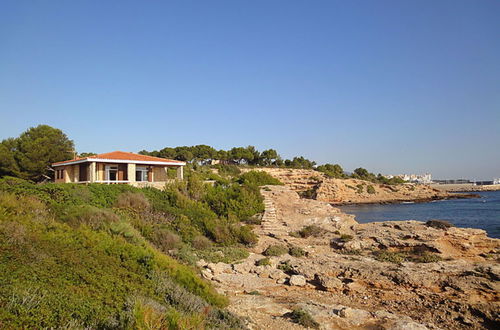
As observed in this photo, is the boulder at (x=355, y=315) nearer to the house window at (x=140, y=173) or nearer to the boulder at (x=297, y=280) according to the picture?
the boulder at (x=297, y=280)

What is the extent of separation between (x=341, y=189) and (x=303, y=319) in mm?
49821

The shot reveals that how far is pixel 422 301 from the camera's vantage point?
371 inches

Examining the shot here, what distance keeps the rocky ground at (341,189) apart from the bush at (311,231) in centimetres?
3266

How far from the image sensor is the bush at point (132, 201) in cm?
1567

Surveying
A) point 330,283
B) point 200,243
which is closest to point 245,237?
point 200,243

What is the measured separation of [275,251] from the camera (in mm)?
14742

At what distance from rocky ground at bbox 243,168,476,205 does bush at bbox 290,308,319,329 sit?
4417 cm

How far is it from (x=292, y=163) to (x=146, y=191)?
4954 centimetres

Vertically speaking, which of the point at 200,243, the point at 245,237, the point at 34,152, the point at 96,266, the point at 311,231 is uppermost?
the point at 34,152

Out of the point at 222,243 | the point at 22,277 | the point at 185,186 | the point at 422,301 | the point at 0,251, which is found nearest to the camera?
the point at 22,277

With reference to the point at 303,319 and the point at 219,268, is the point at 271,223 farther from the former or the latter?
the point at 303,319

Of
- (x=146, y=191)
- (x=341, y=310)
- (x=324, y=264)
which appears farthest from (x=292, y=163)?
(x=341, y=310)

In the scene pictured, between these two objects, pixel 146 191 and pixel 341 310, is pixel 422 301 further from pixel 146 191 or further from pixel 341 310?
pixel 146 191

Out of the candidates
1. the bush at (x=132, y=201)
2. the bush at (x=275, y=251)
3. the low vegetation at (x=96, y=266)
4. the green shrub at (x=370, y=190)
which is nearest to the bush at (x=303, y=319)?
the low vegetation at (x=96, y=266)
